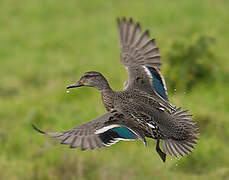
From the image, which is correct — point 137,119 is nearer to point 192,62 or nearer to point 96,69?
point 192,62

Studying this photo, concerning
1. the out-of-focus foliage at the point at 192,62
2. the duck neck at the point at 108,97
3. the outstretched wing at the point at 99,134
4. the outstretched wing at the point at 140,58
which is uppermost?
the out-of-focus foliage at the point at 192,62

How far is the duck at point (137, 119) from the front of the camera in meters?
3.95

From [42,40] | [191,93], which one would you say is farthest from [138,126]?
[42,40]

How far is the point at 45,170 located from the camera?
5.71m

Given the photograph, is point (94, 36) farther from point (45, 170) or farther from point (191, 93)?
point (45, 170)

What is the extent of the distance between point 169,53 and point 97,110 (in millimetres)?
1417

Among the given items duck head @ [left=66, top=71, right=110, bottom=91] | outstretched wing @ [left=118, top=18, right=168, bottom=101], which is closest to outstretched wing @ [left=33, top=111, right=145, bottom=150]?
duck head @ [left=66, top=71, right=110, bottom=91]

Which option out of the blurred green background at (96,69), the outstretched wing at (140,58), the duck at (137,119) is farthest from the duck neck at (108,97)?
the blurred green background at (96,69)

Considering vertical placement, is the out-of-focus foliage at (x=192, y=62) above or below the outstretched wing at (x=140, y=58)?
above

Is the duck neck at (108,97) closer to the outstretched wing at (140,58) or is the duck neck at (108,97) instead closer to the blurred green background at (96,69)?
the outstretched wing at (140,58)

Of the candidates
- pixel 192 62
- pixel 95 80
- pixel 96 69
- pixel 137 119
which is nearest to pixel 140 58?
pixel 95 80

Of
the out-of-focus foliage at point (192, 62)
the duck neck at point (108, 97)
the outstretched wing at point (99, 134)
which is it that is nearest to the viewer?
the outstretched wing at point (99, 134)

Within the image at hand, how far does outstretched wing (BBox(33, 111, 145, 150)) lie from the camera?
392cm

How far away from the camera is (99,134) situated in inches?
160
